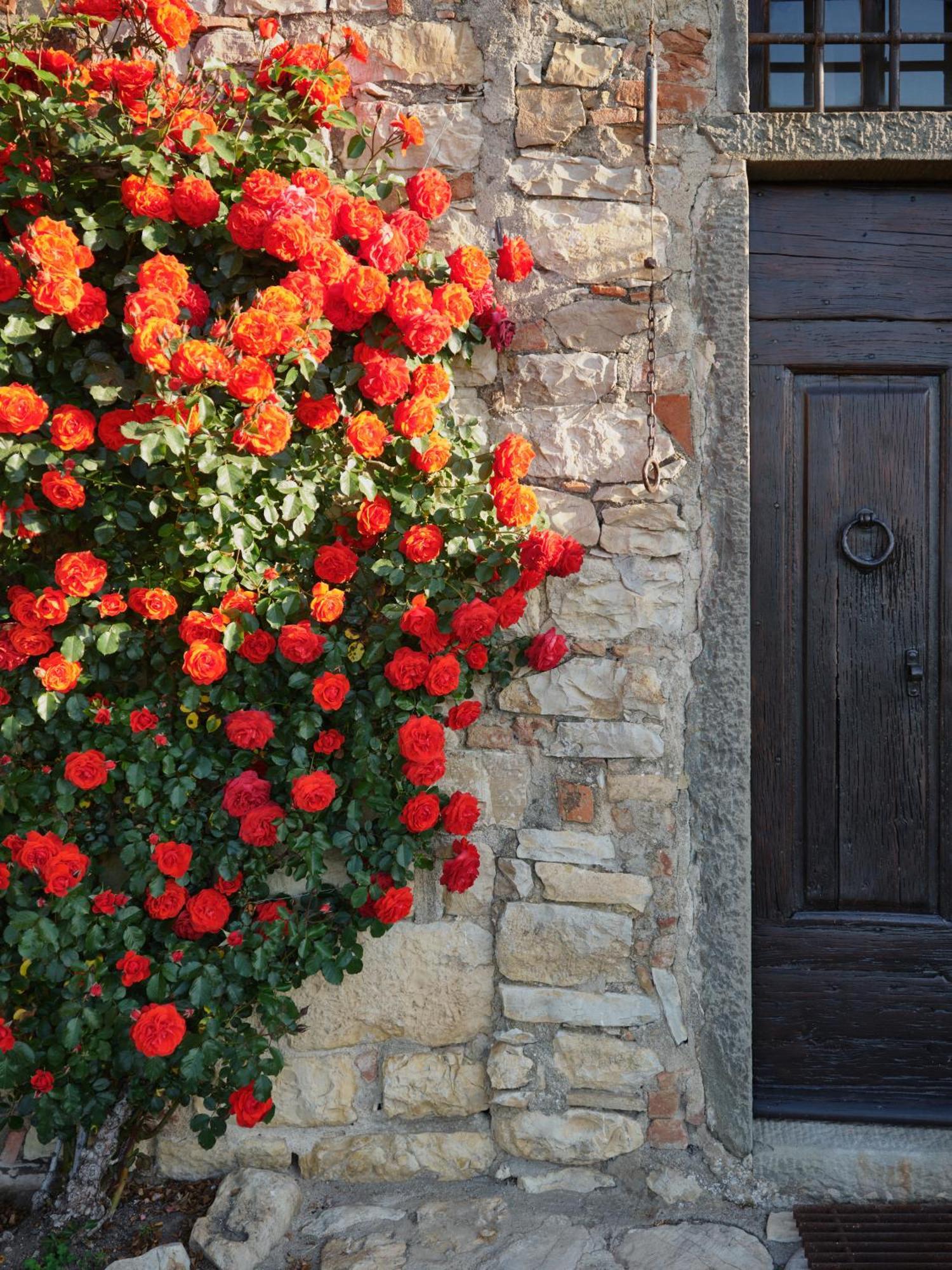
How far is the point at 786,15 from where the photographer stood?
2408 mm

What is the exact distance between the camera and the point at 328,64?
7.16 ft

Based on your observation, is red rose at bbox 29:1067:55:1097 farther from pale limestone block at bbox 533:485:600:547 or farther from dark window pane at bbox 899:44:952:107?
dark window pane at bbox 899:44:952:107

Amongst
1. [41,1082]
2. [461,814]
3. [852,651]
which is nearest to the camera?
[41,1082]

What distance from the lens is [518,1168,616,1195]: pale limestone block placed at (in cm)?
230

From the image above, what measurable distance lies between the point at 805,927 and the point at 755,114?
2030mm

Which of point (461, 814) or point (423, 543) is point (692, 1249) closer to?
point (461, 814)

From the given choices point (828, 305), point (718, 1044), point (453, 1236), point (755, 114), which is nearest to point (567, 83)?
point (755, 114)

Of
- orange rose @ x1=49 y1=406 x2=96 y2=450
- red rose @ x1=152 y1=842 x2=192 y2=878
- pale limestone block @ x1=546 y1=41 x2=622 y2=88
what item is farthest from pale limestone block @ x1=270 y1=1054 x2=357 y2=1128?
pale limestone block @ x1=546 y1=41 x2=622 y2=88

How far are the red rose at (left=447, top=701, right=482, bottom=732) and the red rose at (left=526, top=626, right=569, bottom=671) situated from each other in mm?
171

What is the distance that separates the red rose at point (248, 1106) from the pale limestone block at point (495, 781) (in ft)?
2.65

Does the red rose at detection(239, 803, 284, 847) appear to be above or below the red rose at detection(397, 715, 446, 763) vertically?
below

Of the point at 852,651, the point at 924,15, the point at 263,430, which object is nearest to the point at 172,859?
the point at 263,430

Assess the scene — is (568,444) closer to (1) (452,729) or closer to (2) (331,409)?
(2) (331,409)

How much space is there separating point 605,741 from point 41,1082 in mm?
1499
